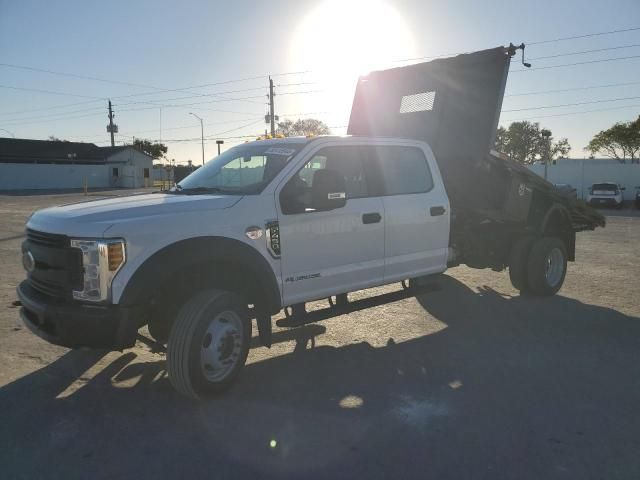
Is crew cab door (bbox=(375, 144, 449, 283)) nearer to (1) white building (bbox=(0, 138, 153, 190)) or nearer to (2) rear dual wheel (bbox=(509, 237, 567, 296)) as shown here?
(2) rear dual wheel (bbox=(509, 237, 567, 296))

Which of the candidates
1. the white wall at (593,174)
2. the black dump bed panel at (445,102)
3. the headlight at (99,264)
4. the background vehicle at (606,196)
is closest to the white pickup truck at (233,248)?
the headlight at (99,264)

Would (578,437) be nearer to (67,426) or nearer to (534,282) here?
(67,426)

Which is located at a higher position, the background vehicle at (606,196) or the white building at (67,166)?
the white building at (67,166)

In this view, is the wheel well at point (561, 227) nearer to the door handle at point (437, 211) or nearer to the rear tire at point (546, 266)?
the rear tire at point (546, 266)

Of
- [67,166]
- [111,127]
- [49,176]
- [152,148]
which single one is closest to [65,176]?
[67,166]

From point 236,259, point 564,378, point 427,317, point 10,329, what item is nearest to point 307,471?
point 236,259

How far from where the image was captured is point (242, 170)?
15.6 feet

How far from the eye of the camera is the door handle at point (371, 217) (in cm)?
487

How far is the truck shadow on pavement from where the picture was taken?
3.01 meters

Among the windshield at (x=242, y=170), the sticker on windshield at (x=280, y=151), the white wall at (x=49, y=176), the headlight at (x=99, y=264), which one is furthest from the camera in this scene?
the white wall at (x=49, y=176)

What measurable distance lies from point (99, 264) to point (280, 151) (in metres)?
1.92

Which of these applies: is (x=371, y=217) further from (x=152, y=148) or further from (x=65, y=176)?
(x=152, y=148)

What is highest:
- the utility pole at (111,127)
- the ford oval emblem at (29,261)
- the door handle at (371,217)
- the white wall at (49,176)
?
the utility pole at (111,127)

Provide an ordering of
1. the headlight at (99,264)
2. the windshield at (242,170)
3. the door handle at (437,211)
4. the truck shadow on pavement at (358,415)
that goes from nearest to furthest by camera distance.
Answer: the truck shadow on pavement at (358,415)
the headlight at (99,264)
the windshield at (242,170)
the door handle at (437,211)
